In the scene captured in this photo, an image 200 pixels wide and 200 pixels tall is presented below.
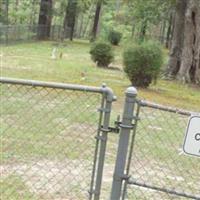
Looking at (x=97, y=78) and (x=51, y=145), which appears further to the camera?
(x=97, y=78)

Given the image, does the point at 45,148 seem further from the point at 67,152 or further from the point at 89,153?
the point at 89,153

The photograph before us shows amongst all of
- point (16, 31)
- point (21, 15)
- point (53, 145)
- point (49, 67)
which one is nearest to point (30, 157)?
point (53, 145)

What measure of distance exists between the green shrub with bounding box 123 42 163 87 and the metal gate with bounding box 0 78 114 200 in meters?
4.62

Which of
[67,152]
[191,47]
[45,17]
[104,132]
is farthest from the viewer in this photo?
[45,17]

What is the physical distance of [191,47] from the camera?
21562 mm

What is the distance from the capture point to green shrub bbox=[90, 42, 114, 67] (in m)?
24.5

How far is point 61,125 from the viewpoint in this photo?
10.7m

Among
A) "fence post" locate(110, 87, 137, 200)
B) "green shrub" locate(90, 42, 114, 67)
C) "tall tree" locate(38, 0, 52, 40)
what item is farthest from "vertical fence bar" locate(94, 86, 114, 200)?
"tall tree" locate(38, 0, 52, 40)

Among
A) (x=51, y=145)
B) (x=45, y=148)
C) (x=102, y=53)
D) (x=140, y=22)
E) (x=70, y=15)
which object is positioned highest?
(x=140, y=22)

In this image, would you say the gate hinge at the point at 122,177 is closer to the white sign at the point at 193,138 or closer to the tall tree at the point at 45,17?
the white sign at the point at 193,138

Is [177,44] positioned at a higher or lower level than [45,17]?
higher

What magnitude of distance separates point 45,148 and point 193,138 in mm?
4689

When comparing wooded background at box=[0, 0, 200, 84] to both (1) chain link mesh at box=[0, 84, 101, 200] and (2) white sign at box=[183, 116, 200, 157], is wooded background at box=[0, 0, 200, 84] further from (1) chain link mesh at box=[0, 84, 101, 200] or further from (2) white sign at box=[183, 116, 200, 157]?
(2) white sign at box=[183, 116, 200, 157]

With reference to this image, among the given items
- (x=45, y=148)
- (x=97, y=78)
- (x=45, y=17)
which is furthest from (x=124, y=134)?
(x=45, y=17)
